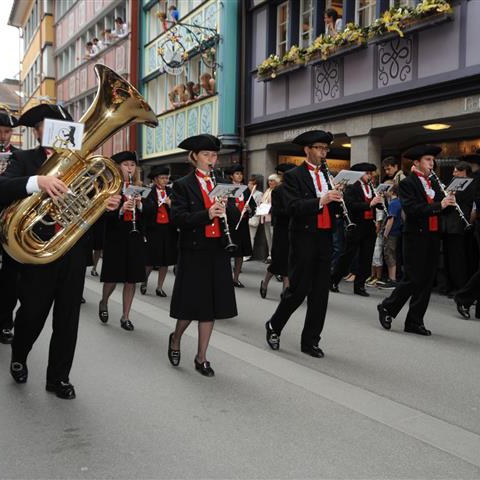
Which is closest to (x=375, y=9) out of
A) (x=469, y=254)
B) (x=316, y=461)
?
(x=469, y=254)

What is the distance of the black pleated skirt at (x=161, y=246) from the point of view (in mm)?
9922

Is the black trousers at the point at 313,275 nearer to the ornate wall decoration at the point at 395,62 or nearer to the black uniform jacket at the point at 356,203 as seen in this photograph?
the black uniform jacket at the point at 356,203

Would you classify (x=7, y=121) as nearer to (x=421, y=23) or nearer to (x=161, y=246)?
(x=161, y=246)

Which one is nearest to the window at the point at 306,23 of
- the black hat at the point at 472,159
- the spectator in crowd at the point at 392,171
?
the spectator in crowd at the point at 392,171

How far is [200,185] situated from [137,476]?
8.52 feet

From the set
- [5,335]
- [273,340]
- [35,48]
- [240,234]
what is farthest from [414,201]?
[35,48]

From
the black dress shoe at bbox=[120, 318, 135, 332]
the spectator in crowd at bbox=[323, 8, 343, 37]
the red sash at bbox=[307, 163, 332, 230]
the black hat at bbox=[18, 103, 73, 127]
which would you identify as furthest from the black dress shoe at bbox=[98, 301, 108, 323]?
the spectator in crowd at bbox=[323, 8, 343, 37]

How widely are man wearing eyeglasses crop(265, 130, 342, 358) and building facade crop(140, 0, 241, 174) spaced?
10975mm

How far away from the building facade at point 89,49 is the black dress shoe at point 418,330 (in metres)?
14.9

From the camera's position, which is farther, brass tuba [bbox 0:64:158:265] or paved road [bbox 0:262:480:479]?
brass tuba [bbox 0:64:158:265]

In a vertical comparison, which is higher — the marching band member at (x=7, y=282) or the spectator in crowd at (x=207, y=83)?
the spectator in crowd at (x=207, y=83)

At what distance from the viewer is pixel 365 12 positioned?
12.7 m

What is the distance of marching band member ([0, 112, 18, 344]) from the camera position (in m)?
6.13

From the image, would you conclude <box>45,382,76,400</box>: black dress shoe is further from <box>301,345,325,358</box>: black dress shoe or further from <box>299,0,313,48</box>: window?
<box>299,0,313,48</box>: window
